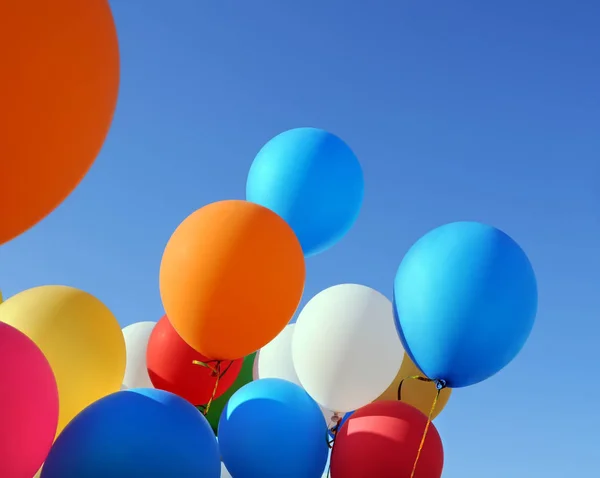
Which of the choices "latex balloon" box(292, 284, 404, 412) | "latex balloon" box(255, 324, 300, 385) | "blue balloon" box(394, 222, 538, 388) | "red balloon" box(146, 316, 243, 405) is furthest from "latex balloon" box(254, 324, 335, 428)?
"blue balloon" box(394, 222, 538, 388)

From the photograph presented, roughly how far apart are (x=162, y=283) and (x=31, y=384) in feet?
4.26

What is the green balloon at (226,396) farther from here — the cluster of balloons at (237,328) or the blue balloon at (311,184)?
the blue balloon at (311,184)

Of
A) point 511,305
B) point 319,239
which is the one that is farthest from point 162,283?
point 511,305

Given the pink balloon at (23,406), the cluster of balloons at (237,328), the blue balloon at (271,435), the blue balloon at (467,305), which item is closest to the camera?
the cluster of balloons at (237,328)

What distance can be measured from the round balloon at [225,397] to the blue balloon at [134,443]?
4.72ft

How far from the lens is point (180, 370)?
4.40 m

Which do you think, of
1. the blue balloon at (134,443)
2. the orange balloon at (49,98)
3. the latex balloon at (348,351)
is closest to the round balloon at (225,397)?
the latex balloon at (348,351)

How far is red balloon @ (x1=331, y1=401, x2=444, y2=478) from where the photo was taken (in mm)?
3697

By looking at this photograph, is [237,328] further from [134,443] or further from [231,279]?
[134,443]

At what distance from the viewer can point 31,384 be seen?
2.68 meters

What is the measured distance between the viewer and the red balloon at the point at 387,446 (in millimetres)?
3697

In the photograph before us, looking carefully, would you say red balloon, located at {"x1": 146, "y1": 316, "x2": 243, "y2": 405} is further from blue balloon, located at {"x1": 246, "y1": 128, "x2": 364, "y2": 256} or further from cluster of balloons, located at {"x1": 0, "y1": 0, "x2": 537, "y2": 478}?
blue balloon, located at {"x1": 246, "y1": 128, "x2": 364, "y2": 256}

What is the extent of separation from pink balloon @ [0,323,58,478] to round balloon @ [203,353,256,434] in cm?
179

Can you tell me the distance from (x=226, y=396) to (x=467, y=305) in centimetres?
231
